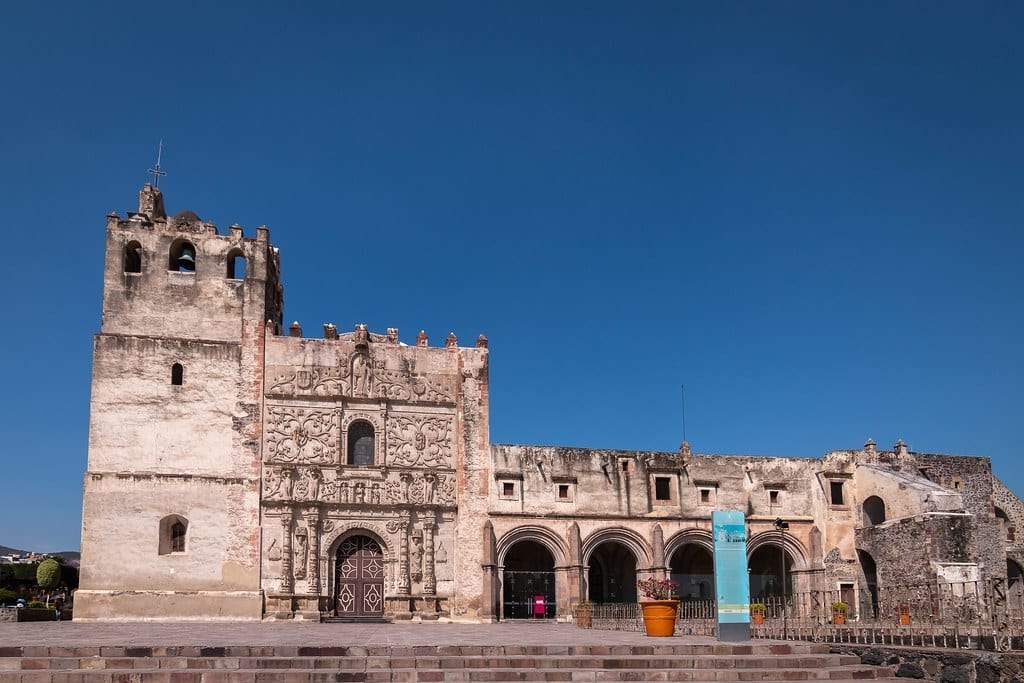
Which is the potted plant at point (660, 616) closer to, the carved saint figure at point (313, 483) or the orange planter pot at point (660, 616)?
the orange planter pot at point (660, 616)

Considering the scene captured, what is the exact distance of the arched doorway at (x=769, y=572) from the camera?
3653cm

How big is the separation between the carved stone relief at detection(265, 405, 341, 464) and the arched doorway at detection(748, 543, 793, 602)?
54.9 feet

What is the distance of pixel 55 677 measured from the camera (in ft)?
46.5

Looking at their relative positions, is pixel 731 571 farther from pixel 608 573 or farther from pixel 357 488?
pixel 608 573

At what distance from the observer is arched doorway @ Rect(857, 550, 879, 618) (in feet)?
116

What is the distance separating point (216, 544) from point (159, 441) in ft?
12.1

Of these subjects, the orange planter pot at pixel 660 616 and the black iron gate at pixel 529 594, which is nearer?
the orange planter pot at pixel 660 616

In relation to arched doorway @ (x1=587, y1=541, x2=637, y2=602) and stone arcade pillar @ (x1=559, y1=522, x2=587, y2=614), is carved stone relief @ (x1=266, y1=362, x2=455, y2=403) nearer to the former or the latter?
stone arcade pillar @ (x1=559, y1=522, x2=587, y2=614)

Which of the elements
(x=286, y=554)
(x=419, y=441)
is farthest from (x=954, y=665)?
(x=286, y=554)

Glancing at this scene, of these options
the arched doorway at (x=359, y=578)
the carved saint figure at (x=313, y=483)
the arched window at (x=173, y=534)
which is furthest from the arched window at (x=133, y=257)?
the arched doorway at (x=359, y=578)

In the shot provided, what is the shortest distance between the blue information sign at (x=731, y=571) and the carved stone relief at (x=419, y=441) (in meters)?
13.7

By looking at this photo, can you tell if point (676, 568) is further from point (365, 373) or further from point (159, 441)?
point (159, 441)

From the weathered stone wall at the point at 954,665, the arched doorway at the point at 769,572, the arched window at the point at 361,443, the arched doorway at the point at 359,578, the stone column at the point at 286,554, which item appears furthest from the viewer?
the arched doorway at the point at 769,572

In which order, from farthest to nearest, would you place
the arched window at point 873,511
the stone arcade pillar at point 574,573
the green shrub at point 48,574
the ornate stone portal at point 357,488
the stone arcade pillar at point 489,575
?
the green shrub at point 48,574 < the arched window at point 873,511 < the stone arcade pillar at point 574,573 < the stone arcade pillar at point 489,575 < the ornate stone portal at point 357,488
